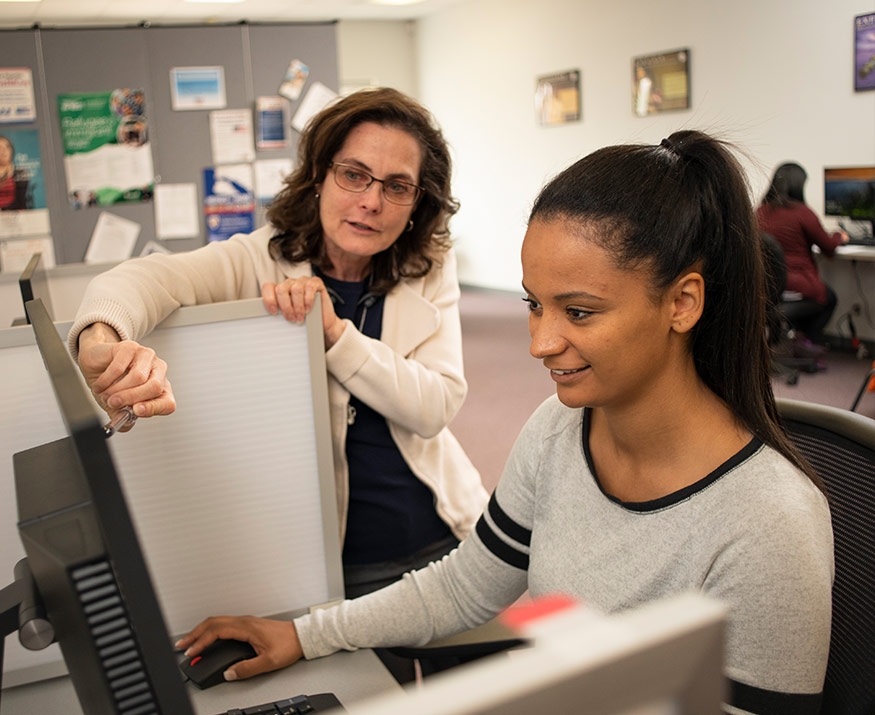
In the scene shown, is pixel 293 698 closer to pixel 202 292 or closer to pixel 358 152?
pixel 202 292

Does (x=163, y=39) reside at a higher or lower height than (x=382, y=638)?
higher

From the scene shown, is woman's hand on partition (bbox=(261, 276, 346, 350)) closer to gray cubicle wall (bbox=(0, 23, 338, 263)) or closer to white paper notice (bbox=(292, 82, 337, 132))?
gray cubicle wall (bbox=(0, 23, 338, 263))

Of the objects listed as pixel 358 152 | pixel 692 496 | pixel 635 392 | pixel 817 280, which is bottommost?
pixel 817 280

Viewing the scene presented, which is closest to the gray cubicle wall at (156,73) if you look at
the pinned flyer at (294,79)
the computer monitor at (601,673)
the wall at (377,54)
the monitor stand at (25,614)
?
the pinned flyer at (294,79)

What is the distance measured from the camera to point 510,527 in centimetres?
122

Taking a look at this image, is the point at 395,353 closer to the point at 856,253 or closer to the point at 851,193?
the point at 856,253

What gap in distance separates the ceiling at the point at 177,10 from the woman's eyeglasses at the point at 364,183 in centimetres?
593

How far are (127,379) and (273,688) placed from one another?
441 mm

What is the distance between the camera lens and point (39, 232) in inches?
168

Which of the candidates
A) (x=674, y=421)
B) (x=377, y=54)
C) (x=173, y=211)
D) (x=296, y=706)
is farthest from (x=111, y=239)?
(x=377, y=54)

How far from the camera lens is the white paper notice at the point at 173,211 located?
14.5 feet

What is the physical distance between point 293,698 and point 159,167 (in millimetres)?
3786

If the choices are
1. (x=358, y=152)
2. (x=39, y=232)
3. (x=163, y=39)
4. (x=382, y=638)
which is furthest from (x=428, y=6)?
(x=382, y=638)

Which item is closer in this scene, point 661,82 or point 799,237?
point 799,237
